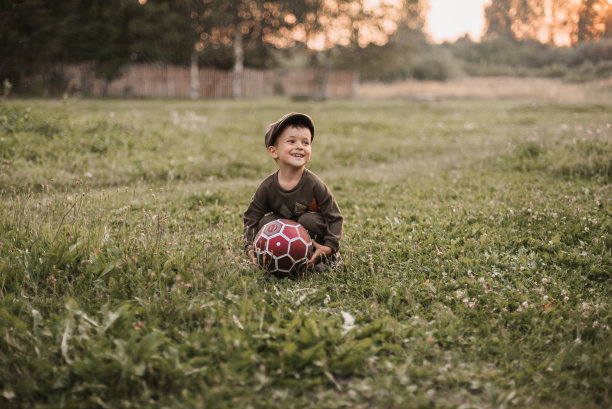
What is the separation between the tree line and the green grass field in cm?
1126

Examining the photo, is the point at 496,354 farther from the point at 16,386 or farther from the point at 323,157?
the point at 323,157

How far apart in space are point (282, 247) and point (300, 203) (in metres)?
0.62

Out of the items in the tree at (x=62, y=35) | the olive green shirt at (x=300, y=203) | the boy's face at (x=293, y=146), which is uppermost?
the tree at (x=62, y=35)

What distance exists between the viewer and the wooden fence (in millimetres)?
27688

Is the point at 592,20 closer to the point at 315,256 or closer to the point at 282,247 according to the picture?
the point at 315,256

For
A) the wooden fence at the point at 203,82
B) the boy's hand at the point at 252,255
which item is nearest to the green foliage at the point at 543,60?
the wooden fence at the point at 203,82

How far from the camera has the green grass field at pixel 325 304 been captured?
3.06 m

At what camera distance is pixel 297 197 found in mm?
4816

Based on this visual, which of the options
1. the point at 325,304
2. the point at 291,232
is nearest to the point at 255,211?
the point at 291,232

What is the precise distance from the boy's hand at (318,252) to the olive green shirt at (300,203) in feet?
0.20

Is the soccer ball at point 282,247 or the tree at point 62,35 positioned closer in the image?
the soccer ball at point 282,247

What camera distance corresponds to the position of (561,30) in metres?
16.0

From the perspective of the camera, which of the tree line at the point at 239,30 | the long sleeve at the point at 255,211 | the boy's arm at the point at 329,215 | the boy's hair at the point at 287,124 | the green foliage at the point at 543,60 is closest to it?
the boy's hair at the point at 287,124

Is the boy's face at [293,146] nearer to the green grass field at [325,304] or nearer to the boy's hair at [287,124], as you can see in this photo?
the boy's hair at [287,124]
